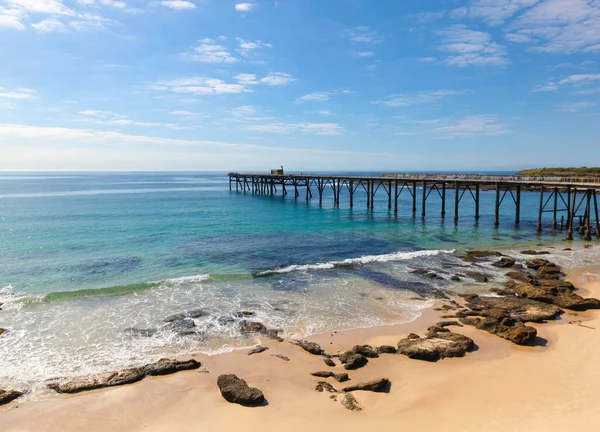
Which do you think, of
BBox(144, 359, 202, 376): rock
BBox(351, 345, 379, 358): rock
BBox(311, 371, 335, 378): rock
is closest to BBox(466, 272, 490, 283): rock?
BBox(351, 345, 379, 358): rock

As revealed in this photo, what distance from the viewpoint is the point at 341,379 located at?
1078cm

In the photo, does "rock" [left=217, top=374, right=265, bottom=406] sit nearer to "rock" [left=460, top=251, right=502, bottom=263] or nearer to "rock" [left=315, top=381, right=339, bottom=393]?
"rock" [left=315, top=381, right=339, bottom=393]

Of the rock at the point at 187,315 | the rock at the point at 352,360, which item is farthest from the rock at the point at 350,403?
the rock at the point at 187,315

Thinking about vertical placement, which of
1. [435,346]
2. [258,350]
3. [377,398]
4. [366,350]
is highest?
[435,346]

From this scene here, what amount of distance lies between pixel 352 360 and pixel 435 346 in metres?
2.96

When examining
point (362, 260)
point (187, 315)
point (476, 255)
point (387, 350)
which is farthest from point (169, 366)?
point (476, 255)

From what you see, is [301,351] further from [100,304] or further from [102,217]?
[102,217]

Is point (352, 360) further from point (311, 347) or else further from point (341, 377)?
point (311, 347)

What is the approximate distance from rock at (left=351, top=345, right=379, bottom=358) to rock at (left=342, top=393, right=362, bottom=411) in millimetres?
2379

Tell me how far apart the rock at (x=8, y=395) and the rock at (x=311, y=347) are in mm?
8248

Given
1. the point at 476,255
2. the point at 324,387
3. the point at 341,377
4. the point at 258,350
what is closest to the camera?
the point at 324,387

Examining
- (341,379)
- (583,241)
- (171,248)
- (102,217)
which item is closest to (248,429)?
(341,379)

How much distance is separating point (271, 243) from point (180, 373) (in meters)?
18.5

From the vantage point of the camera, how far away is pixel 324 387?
1045cm
